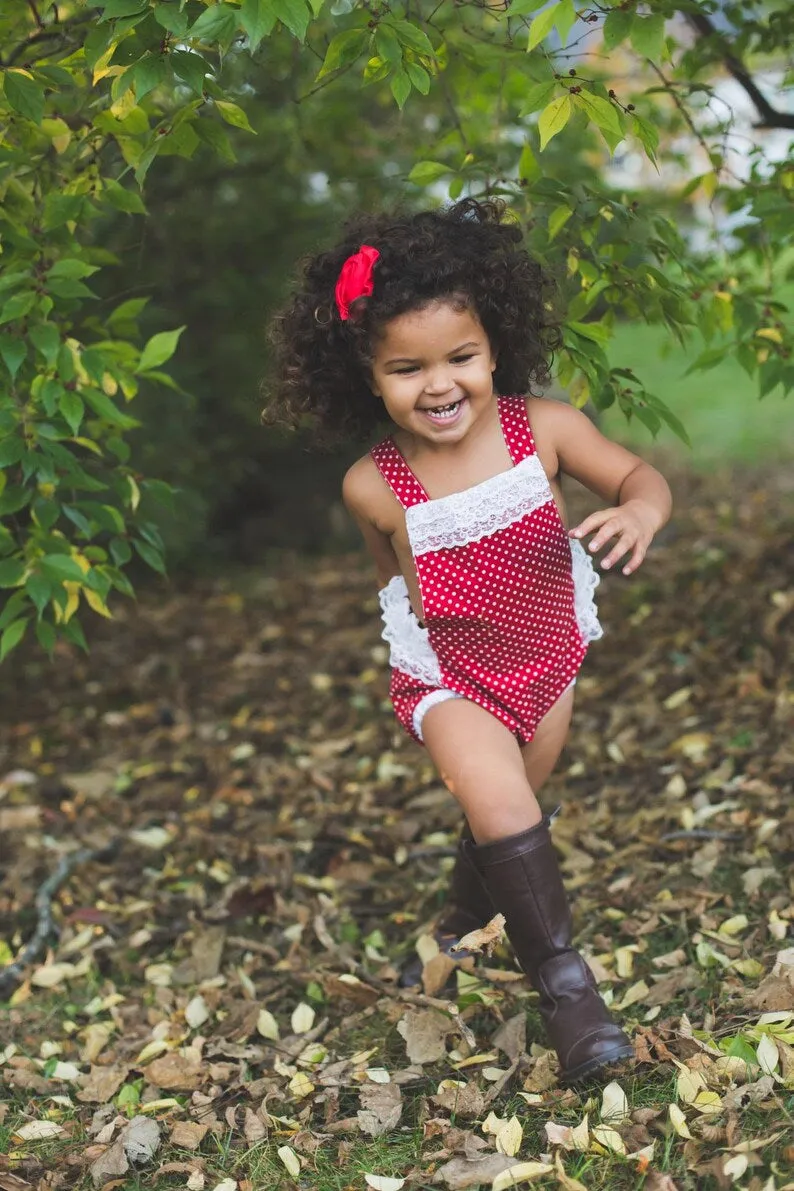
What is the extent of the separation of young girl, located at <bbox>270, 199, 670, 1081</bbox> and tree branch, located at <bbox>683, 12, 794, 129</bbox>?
117 cm

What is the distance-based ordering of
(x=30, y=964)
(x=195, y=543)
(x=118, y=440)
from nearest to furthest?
(x=118, y=440) → (x=30, y=964) → (x=195, y=543)

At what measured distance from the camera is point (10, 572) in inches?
106

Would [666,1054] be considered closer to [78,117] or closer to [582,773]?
[582,773]

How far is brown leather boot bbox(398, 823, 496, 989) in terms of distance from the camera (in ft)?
9.50

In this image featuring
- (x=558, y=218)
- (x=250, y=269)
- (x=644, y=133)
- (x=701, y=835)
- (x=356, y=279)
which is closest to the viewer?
(x=644, y=133)

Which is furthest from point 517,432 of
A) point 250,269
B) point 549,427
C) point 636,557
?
point 250,269

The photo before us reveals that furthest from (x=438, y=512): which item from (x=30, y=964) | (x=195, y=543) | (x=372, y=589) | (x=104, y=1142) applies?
(x=195, y=543)

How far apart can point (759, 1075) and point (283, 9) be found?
1.95m

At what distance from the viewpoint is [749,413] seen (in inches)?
354

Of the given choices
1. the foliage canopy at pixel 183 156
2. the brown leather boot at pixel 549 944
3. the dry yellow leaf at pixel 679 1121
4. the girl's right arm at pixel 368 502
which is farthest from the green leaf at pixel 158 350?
the dry yellow leaf at pixel 679 1121

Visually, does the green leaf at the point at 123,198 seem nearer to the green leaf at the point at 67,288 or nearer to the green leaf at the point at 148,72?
the green leaf at the point at 67,288

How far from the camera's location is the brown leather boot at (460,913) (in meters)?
2.90

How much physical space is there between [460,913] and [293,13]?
1.96m

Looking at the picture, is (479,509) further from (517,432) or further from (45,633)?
(45,633)
